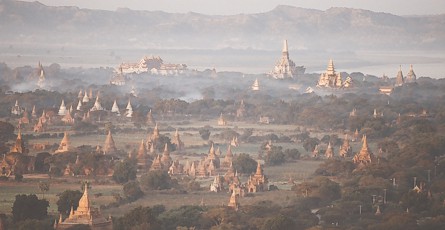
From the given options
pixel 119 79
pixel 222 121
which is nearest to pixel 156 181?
pixel 222 121

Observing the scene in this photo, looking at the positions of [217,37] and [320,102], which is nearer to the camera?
[320,102]

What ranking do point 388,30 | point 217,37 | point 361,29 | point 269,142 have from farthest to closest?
point 217,37 → point 361,29 → point 388,30 → point 269,142

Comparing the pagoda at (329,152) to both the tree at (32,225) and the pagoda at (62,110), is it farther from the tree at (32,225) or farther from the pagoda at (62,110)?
the tree at (32,225)

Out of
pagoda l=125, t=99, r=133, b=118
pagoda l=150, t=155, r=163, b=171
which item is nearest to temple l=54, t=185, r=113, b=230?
pagoda l=150, t=155, r=163, b=171

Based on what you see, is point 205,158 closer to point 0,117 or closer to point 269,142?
point 269,142

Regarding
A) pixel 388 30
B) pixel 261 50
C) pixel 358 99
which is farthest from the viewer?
pixel 261 50

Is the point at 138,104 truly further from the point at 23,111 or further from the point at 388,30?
the point at 388,30

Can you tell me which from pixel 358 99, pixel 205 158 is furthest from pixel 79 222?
pixel 358 99
